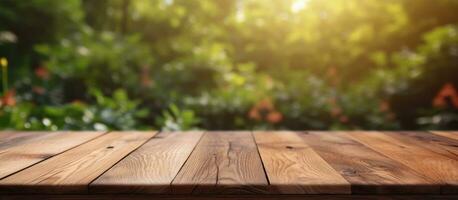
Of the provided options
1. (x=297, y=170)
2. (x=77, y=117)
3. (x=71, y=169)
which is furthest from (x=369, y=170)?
(x=77, y=117)

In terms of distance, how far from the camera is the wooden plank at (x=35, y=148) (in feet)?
4.93

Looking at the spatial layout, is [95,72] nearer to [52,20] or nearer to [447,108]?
[52,20]

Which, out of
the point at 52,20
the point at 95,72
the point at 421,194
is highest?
the point at 52,20

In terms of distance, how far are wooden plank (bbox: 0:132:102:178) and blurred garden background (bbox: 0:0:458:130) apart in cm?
105

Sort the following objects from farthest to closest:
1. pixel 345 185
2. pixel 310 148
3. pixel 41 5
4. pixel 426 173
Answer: pixel 41 5, pixel 310 148, pixel 426 173, pixel 345 185

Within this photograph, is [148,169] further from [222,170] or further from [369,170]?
[369,170]

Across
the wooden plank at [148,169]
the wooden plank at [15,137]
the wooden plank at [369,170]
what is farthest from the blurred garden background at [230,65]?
the wooden plank at [369,170]

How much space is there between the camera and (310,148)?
1869 mm

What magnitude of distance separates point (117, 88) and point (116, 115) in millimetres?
1828

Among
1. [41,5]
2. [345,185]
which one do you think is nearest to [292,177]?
[345,185]

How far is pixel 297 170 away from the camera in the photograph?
55.3 inches

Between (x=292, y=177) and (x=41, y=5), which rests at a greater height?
(x=41, y=5)

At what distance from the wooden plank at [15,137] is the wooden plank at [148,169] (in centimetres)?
52

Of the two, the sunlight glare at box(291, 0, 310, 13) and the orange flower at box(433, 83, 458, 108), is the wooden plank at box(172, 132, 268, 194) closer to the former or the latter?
the orange flower at box(433, 83, 458, 108)
